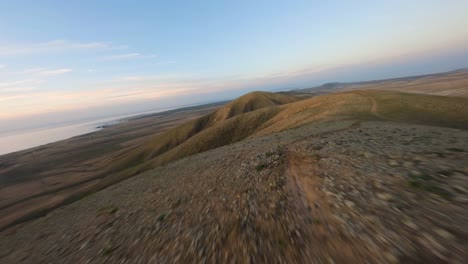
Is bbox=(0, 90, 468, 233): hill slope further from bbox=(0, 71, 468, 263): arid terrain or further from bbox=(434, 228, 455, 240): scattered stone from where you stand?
bbox=(434, 228, 455, 240): scattered stone

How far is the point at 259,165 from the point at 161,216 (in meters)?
8.46

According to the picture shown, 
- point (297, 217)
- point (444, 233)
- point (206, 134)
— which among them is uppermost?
point (444, 233)

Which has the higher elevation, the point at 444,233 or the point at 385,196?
the point at 444,233

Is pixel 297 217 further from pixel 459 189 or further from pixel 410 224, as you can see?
pixel 459 189

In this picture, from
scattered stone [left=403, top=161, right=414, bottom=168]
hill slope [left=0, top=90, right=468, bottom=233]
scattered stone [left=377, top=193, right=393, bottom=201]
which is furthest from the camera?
hill slope [left=0, top=90, right=468, bottom=233]

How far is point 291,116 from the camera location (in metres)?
55.0

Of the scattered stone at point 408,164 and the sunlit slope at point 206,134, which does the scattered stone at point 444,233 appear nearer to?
the scattered stone at point 408,164

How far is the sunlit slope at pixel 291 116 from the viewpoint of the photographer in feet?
119

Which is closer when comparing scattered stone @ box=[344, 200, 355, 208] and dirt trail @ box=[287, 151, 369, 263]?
dirt trail @ box=[287, 151, 369, 263]

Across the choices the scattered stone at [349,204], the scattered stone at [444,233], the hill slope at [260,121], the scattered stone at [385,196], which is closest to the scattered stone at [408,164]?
the scattered stone at [385,196]

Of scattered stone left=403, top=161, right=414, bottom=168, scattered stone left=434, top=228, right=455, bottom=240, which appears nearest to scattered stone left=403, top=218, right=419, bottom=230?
scattered stone left=434, top=228, right=455, bottom=240

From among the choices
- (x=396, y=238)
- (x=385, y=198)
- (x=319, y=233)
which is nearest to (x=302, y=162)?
(x=385, y=198)

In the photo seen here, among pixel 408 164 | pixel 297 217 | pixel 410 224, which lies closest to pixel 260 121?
pixel 408 164

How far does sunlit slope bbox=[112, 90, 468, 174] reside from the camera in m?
36.2
